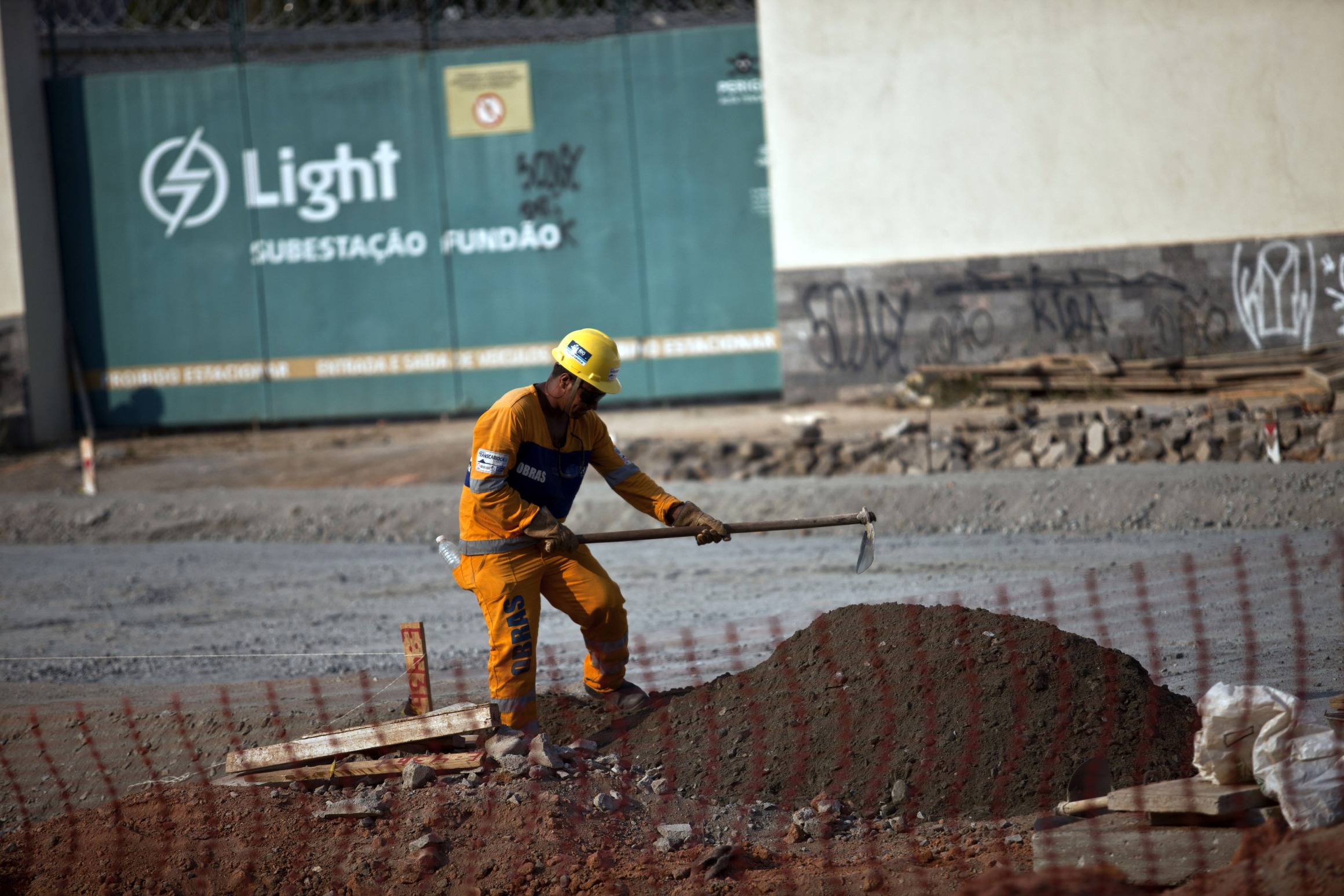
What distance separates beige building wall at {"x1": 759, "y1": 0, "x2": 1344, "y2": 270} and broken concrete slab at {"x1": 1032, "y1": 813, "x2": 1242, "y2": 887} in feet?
42.3

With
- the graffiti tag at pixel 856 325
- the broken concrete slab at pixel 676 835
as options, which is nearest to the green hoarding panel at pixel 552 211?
the graffiti tag at pixel 856 325

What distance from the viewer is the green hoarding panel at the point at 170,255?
17.3 metres

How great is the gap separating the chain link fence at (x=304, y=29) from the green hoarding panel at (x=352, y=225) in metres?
1.64

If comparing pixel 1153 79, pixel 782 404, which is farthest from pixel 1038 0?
pixel 782 404

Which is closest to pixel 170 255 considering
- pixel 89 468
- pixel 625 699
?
pixel 89 468

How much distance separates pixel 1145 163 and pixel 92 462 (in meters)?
13.9

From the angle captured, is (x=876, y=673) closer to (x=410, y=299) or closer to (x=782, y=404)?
(x=782, y=404)

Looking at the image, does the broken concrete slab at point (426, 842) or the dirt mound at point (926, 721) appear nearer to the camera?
the broken concrete slab at point (426, 842)

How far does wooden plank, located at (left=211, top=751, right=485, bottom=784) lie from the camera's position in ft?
16.7

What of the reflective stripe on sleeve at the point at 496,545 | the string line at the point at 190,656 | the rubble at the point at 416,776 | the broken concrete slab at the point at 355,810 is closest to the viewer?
the broken concrete slab at the point at 355,810

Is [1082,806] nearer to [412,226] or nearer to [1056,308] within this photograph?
[1056,308]

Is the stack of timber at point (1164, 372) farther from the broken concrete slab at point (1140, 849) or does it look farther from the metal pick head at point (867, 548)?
the broken concrete slab at point (1140, 849)

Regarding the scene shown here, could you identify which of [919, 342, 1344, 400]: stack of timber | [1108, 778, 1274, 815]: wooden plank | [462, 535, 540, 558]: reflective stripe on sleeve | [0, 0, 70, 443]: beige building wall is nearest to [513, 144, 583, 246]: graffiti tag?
[919, 342, 1344, 400]: stack of timber

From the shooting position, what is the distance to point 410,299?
17.3 metres
